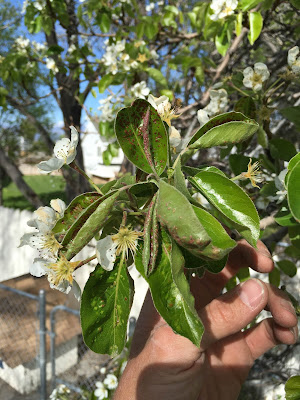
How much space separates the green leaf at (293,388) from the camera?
2.38ft

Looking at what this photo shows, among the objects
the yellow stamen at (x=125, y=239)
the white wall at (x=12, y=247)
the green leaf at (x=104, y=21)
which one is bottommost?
the white wall at (x=12, y=247)

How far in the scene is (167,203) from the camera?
0.45 meters

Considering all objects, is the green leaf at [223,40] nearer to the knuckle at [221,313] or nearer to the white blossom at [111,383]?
the knuckle at [221,313]

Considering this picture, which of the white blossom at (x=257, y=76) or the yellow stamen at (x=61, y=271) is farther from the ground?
the white blossom at (x=257, y=76)

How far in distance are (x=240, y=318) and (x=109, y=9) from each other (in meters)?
1.90

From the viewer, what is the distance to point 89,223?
1.60ft

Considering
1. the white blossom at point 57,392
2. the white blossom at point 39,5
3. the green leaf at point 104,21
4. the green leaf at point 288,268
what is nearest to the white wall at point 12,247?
the white blossom at point 57,392

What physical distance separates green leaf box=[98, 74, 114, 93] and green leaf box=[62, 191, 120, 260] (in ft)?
4.53

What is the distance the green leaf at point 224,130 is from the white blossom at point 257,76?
0.48 metres

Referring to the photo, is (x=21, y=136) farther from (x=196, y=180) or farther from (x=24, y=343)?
(x=196, y=180)

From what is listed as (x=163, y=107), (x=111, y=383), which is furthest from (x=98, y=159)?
(x=163, y=107)

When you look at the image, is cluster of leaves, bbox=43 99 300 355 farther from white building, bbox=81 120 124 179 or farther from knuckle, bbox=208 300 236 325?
white building, bbox=81 120 124 179

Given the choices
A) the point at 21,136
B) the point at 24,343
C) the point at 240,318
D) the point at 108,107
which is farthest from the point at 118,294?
the point at 21,136

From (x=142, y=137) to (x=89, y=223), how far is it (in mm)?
175
